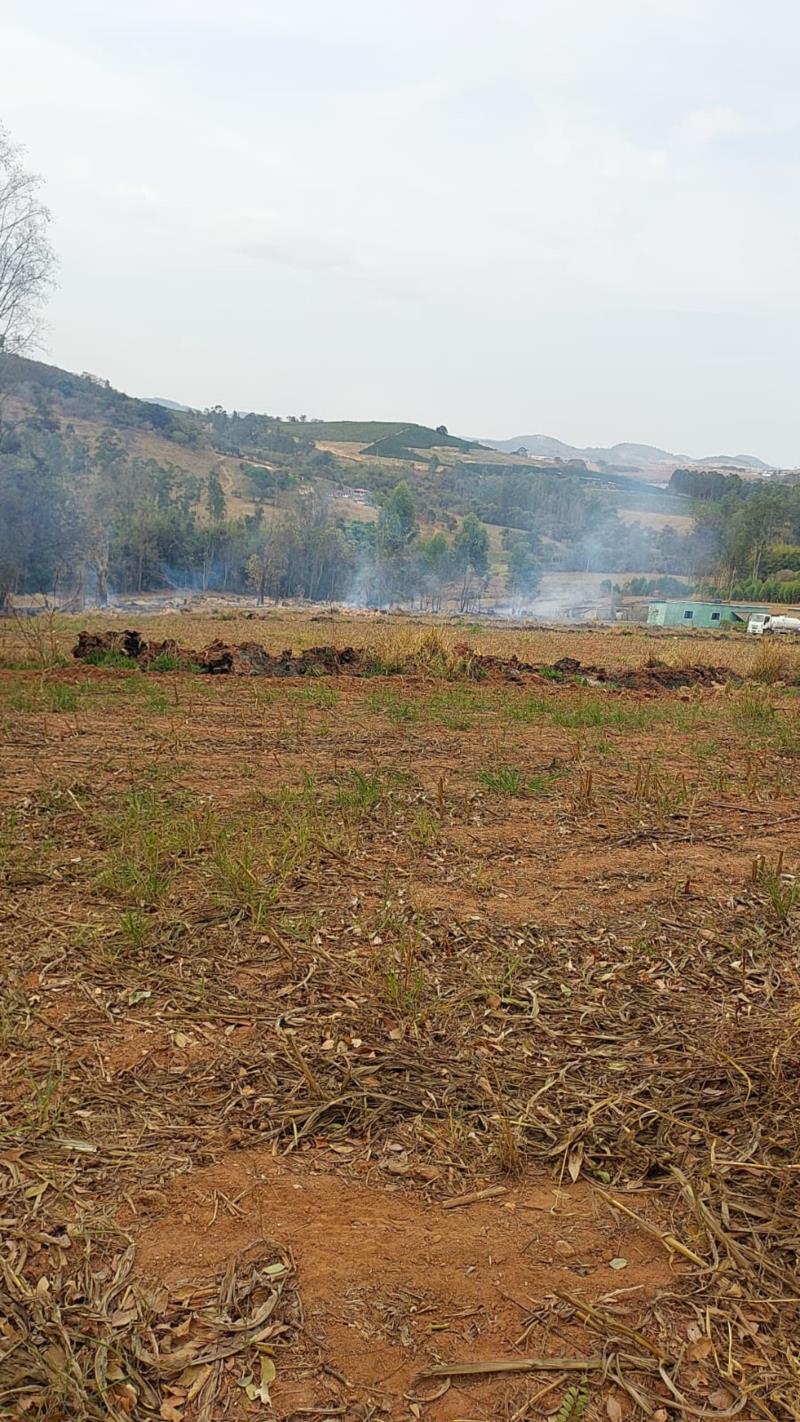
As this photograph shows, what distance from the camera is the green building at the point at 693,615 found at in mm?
47594

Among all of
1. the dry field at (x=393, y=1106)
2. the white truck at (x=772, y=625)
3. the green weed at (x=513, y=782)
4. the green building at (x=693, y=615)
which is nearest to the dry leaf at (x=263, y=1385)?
the dry field at (x=393, y=1106)

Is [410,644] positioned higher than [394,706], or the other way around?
[410,644]

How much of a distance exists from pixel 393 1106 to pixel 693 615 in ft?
161

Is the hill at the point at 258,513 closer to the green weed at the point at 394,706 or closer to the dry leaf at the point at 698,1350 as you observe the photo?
the green weed at the point at 394,706

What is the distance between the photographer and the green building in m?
47.6

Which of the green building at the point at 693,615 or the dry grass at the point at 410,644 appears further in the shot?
the green building at the point at 693,615

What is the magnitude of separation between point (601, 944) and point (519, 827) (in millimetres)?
1524

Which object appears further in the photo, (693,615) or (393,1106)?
(693,615)

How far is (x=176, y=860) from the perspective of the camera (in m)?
3.96

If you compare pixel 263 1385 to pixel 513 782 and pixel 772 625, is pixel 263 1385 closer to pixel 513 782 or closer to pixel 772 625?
pixel 513 782

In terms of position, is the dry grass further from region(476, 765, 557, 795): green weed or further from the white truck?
the white truck

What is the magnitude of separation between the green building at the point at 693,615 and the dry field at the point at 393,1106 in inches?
1779

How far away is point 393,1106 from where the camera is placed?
2.36m

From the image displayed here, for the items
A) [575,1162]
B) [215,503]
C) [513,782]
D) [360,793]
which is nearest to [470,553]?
[215,503]
